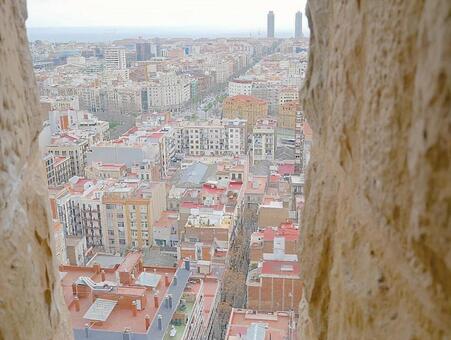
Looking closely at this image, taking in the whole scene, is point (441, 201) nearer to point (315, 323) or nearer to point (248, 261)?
point (315, 323)

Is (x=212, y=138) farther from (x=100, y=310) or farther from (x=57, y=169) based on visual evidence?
(x=100, y=310)

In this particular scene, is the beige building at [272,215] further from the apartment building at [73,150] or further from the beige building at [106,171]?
the apartment building at [73,150]

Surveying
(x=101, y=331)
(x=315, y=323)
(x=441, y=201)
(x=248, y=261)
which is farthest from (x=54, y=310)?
(x=248, y=261)

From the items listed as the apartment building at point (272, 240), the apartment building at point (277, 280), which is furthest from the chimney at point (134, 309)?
the apartment building at point (272, 240)

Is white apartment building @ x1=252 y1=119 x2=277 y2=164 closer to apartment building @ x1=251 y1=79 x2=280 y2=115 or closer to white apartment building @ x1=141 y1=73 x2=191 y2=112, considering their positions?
apartment building @ x1=251 y1=79 x2=280 y2=115

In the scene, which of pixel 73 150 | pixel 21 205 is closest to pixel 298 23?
pixel 73 150
